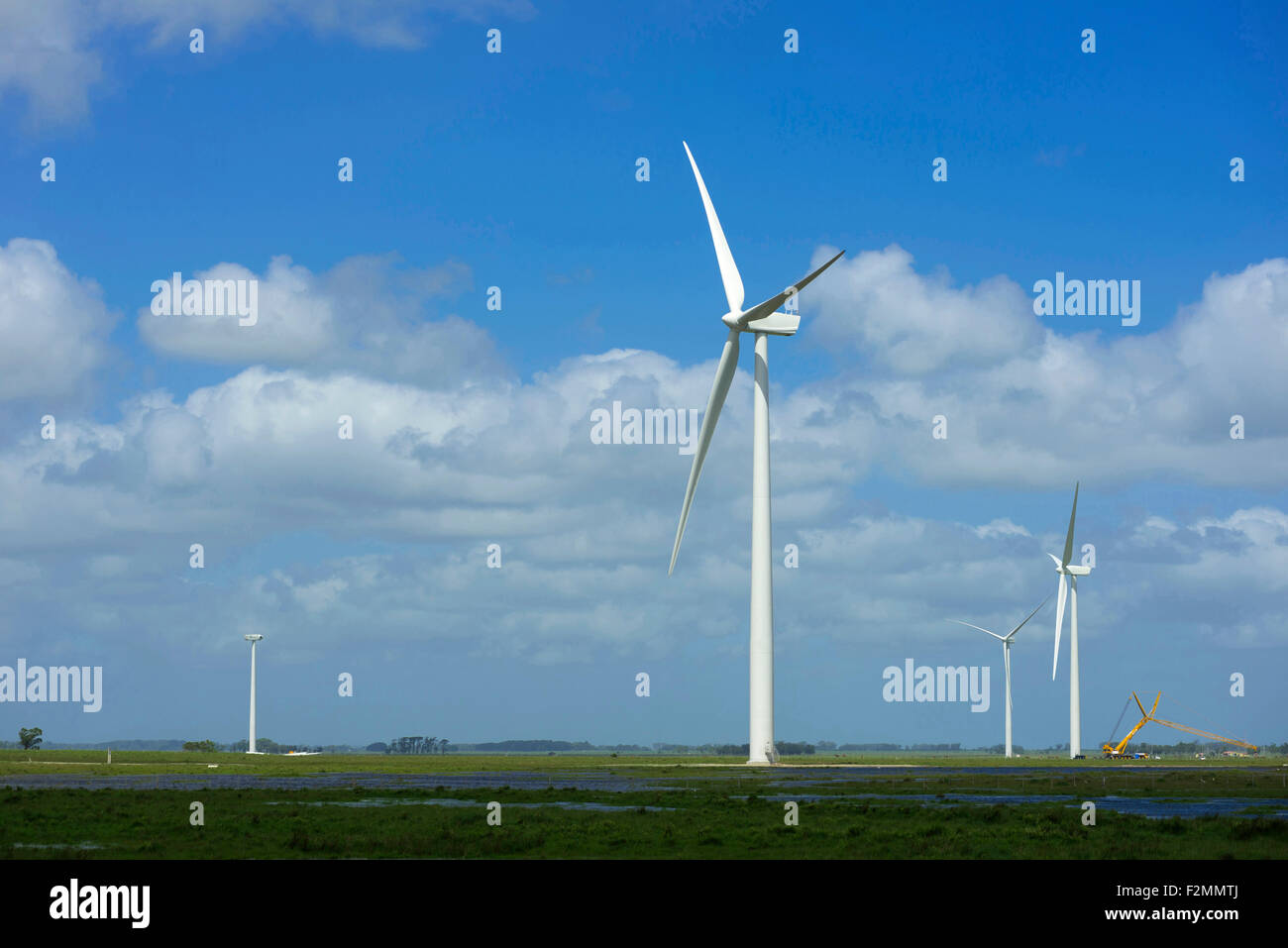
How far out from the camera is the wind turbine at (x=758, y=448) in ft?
339

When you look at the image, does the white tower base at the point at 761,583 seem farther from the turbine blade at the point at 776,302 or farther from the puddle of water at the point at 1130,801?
the puddle of water at the point at 1130,801

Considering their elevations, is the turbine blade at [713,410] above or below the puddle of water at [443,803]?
above

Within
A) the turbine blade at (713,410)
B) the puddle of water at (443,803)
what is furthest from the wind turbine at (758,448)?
the puddle of water at (443,803)

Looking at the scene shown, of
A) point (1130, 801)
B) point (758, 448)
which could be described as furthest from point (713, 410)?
point (1130, 801)

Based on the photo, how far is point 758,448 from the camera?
10700 centimetres

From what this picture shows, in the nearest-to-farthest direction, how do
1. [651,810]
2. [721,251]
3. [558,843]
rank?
[558,843]
[651,810]
[721,251]

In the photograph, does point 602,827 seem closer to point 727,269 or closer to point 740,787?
point 740,787
